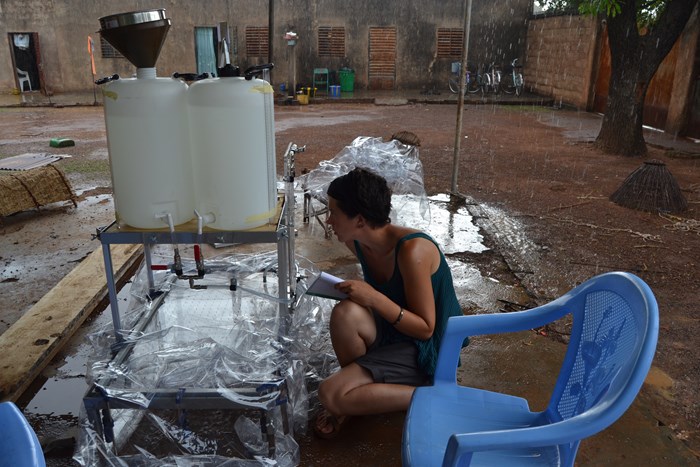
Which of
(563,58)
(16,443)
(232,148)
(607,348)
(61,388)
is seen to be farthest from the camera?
(563,58)

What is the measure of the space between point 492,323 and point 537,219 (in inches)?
150

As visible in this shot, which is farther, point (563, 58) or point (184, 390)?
point (563, 58)

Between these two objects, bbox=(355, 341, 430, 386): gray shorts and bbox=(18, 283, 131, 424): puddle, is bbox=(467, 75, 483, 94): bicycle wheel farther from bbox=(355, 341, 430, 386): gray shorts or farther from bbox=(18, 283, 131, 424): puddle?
bbox=(355, 341, 430, 386): gray shorts

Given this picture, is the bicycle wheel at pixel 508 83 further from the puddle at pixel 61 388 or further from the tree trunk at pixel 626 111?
the puddle at pixel 61 388

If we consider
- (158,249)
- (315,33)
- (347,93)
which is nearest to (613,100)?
(158,249)

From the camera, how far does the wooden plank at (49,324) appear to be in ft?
8.40

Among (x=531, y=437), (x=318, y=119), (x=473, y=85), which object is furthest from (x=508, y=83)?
(x=531, y=437)

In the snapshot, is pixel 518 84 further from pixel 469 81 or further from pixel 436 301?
pixel 436 301

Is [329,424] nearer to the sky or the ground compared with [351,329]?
nearer to the ground

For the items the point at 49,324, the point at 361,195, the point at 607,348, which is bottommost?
the point at 49,324

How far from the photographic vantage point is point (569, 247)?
448cm

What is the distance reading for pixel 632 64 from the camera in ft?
27.4

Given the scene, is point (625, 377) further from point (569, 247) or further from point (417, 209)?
point (417, 209)

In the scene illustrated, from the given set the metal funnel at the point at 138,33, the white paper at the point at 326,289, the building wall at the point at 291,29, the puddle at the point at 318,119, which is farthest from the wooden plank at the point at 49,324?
the building wall at the point at 291,29
